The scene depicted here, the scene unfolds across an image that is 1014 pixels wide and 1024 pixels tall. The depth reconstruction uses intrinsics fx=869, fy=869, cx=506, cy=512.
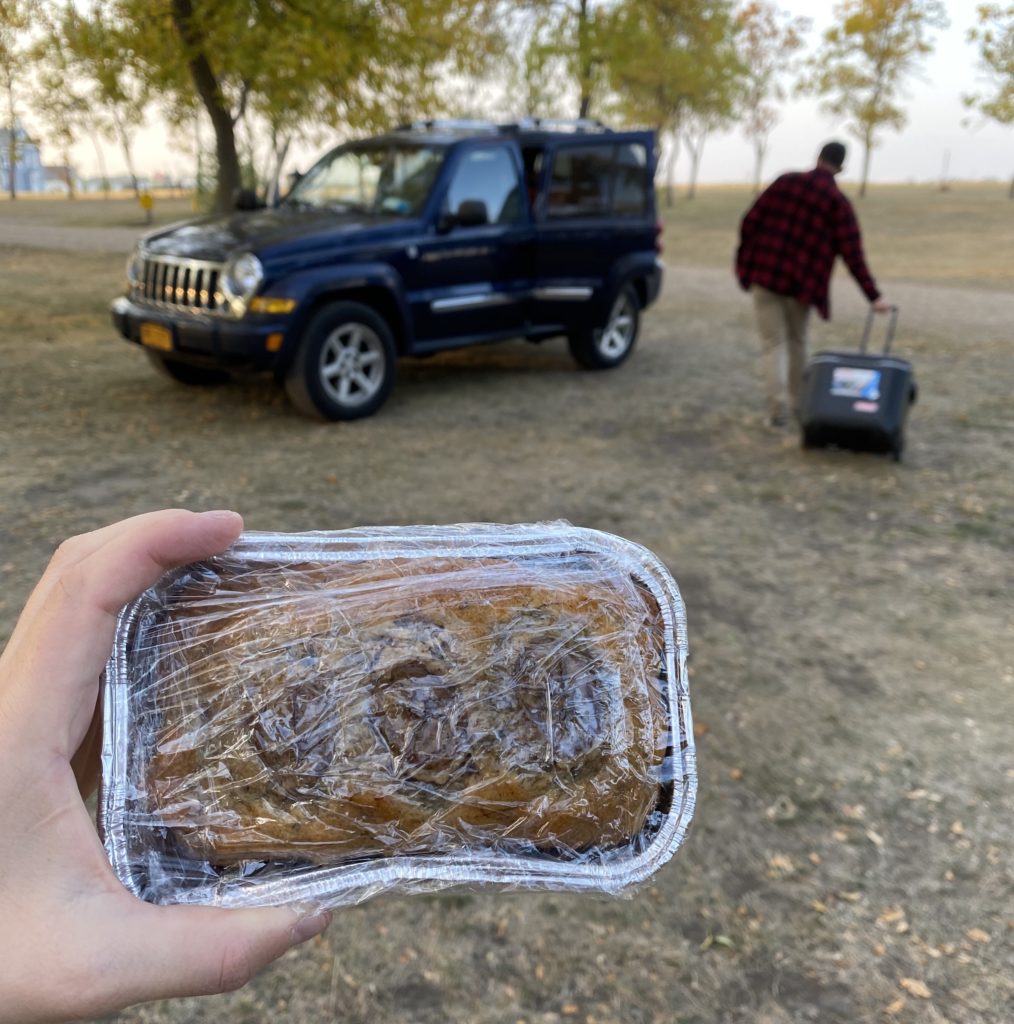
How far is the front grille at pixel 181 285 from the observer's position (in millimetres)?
6408

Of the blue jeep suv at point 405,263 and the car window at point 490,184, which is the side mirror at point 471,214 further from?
the car window at point 490,184

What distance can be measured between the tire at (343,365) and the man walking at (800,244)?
300cm

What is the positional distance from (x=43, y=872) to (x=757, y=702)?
2918 millimetres

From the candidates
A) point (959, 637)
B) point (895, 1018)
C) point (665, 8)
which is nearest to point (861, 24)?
point (665, 8)

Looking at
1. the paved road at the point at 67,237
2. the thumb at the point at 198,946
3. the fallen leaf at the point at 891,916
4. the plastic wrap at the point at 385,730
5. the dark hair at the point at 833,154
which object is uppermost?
the dark hair at the point at 833,154

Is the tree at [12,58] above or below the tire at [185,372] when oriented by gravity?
above

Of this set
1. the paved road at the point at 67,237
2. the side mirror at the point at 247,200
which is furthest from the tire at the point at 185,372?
the paved road at the point at 67,237

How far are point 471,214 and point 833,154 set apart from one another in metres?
2.88

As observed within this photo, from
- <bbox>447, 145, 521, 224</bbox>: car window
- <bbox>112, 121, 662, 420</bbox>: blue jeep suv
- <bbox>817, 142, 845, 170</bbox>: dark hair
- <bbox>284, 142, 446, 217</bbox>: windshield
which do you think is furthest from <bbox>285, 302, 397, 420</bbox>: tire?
<bbox>817, 142, 845, 170</bbox>: dark hair

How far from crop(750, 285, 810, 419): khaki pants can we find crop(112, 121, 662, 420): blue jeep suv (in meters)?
2.16

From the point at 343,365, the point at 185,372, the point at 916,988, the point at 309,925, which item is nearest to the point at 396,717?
the point at 309,925

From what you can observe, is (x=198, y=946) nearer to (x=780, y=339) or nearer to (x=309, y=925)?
(x=309, y=925)

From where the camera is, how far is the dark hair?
21.7 feet

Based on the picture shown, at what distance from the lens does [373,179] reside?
7.64 m
